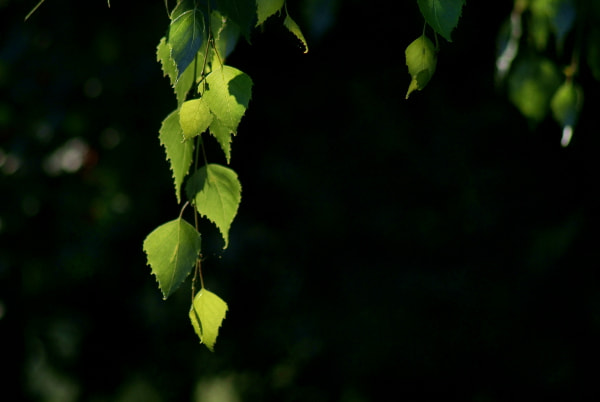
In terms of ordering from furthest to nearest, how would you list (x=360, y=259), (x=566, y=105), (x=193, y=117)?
(x=360, y=259) → (x=566, y=105) → (x=193, y=117)

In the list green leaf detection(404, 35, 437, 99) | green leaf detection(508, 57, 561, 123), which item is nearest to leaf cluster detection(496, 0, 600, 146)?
green leaf detection(508, 57, 561, 123)

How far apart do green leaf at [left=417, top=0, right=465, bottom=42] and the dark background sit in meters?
2.38

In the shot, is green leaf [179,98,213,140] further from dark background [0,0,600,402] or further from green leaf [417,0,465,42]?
dark background [0,0,600,402]

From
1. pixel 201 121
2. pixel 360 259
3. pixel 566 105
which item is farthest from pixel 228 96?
pixel 360 259

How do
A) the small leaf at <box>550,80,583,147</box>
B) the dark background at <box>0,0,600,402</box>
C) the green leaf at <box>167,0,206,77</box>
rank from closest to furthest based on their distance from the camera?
the green leaf at <box>167,0,206,77</box>, the small leaf at <box>550,80,583,147</box>, the dark background at <box>0,0,600,402</box>

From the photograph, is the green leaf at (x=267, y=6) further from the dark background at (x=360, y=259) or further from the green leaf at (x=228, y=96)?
the dark background at (x=360, y=259)

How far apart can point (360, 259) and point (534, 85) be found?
7.50ft

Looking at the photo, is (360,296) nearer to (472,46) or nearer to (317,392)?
(317,392)

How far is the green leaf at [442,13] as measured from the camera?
25.1 inches

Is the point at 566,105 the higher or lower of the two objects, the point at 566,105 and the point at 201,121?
the lower

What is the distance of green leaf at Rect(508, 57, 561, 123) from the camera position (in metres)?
1.31

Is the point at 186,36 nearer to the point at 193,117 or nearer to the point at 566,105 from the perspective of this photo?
the point at 193,117

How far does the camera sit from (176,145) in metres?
0.70

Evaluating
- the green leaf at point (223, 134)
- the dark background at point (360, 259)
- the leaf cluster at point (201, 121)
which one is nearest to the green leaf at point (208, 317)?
the leaf cluster at point (201, 121)
